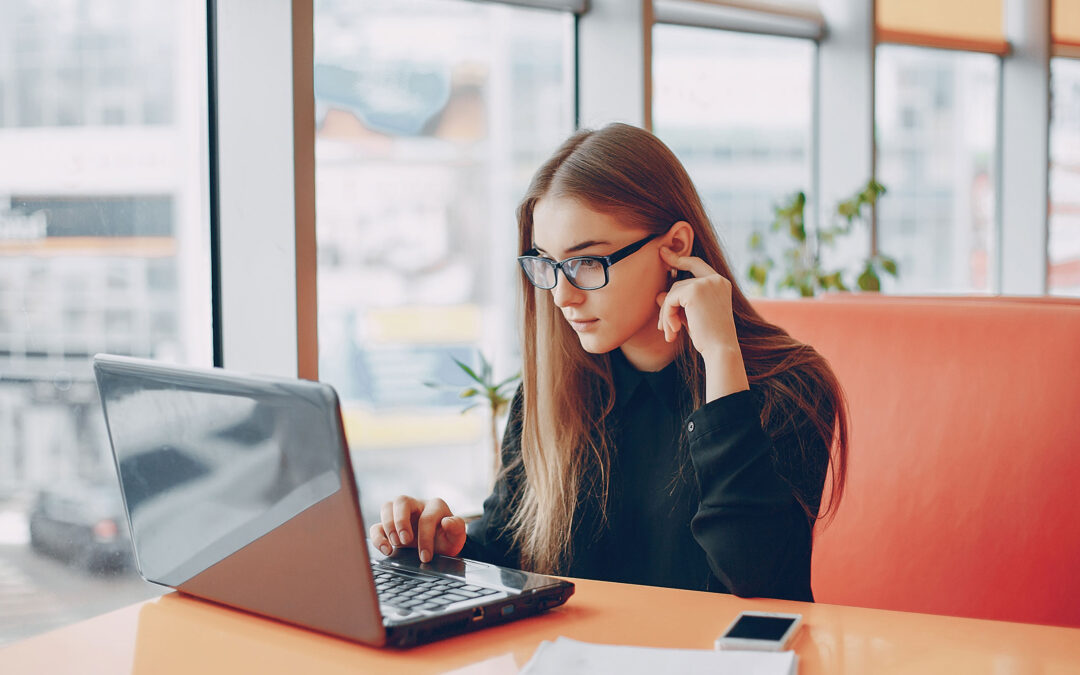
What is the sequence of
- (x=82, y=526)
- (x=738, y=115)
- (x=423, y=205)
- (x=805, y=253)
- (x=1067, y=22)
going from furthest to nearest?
(x=1067, y=22), (x=738, y=115), (x=805, y=253), (x=423, y=205), (x=82, y=526)

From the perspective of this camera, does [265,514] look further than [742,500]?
No

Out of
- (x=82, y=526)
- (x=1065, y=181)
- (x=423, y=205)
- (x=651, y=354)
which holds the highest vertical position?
(x=1065, y=181)

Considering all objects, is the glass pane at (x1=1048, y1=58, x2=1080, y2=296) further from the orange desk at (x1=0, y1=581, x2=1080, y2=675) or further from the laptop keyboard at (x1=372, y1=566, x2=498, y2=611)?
the laptop keyboard at (x1=372, y1=566, x2=498, y2=611)

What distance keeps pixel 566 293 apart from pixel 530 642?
22.1 inches

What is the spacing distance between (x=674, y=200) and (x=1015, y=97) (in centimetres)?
383

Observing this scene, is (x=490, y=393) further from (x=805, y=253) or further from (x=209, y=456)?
(x=209, y=456)

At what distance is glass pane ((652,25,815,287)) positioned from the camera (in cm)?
354

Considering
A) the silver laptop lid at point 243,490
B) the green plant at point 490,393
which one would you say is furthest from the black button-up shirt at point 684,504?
the green plant at point 490,393

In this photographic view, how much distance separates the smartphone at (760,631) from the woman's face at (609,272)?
53 centimetres

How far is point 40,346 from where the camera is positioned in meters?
2.05

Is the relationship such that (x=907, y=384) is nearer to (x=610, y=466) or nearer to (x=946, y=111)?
(x=610, y=466)

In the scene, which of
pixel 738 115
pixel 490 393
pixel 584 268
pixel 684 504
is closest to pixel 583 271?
pixel 584 268

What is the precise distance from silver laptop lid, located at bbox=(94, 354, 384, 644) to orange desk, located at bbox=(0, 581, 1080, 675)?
3 cm

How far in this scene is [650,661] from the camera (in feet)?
2.69
